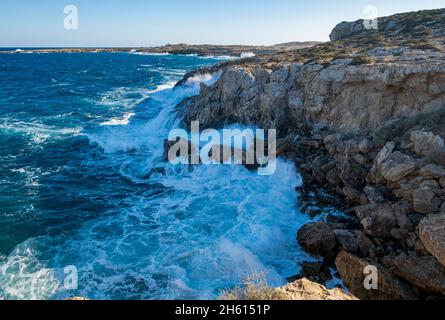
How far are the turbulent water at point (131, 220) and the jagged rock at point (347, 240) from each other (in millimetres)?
1418

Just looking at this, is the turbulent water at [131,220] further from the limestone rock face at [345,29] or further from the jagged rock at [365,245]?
the limestone rock face at [345,29]

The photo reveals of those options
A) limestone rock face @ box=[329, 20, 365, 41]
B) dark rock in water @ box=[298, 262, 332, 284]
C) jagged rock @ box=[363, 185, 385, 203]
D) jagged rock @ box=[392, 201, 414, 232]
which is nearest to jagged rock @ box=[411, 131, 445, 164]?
jagged rock @ box=[363, 185, 385, 203]

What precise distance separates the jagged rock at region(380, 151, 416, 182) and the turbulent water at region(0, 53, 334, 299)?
3798 millimetres

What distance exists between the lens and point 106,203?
1644cm

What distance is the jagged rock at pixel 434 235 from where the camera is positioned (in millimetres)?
9047

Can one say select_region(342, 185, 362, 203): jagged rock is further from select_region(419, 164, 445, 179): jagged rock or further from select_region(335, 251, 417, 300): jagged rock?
select_region(335, 251, 417, 300): jagged rock

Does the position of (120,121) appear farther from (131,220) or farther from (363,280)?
(363,280)

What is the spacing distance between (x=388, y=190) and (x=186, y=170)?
10535mm

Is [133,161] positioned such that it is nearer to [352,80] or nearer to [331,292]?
[352,80]

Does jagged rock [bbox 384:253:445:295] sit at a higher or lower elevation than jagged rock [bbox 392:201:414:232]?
lower

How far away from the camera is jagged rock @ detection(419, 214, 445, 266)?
9047 millimetres

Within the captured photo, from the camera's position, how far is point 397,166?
1316cm

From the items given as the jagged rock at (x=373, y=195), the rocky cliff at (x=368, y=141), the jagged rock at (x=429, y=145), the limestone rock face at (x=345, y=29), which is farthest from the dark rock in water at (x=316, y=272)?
the limestone rock face at (x=345, y=29)

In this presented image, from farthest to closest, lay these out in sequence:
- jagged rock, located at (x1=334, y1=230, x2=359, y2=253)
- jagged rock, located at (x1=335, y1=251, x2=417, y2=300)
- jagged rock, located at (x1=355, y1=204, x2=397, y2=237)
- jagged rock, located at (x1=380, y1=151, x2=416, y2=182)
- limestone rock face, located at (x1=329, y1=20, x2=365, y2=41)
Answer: limestone rock face, located at (x1=329, y1=20, x2=365, y2=41) < jagged rock, located at (x1=380, y1=151, x2=416, y2=182) < jagged rock, located at (x1=355, y1=204, x2=397, y2=237) < jagged rock, located at (x1=334, y1=230, x2=359, y2=253) < jagged rock, located at (x1=335, y1=251, x2=417, y2=300)
